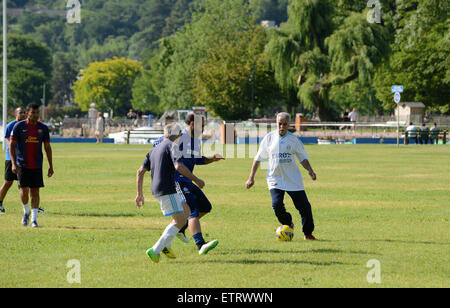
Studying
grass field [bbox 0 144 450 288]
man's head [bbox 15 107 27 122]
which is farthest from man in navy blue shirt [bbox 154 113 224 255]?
man's head [bbox 15 107 27 122]

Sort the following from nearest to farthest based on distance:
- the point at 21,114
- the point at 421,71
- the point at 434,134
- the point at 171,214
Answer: the point at 171,214 → the point at 21,114 → the point at 434,134 → the point at 421,71

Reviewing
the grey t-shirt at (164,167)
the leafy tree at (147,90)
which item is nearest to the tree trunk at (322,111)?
the grey t-shirt at (164,167)

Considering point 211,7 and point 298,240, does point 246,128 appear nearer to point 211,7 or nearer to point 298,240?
point 211,7

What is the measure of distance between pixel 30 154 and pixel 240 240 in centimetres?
387

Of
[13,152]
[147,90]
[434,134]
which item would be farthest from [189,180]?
[147,90]

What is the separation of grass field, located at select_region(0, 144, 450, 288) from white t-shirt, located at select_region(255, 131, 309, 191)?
86 cm

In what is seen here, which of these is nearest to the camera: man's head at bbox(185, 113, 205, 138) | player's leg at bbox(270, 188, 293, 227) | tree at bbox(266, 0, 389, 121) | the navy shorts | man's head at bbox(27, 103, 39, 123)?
man's head at bbox(185, 113, 205, 138)

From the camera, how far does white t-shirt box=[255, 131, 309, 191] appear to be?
36.7ft

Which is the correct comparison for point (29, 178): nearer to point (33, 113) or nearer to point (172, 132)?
point (33, 113)

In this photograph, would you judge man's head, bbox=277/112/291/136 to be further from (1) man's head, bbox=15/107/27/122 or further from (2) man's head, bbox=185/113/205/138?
(1) man's head, bbox=15/107/27/122

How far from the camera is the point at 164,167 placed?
9.17 meters

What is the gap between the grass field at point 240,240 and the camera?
8.35 m

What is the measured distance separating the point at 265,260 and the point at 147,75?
5508 inches

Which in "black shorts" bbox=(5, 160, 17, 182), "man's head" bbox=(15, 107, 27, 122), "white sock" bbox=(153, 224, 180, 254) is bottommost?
"white sock" bbox=(153, 224, 180, 254)
